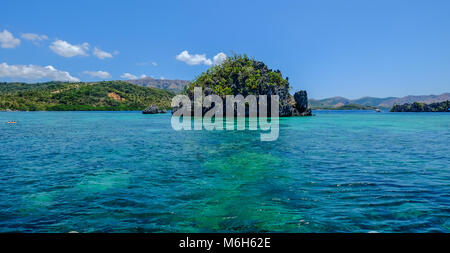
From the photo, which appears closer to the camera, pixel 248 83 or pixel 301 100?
pixel 248 83

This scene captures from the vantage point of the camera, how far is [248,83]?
119438mm

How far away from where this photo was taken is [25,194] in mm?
12125

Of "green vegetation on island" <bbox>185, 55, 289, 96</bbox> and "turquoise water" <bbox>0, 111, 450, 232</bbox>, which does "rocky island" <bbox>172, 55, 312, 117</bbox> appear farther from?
"turquoise water" <bbox>0, 111, 450, 232</bbox>

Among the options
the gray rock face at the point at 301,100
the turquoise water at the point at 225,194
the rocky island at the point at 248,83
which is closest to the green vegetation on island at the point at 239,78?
the rocky island at the point at 248,83

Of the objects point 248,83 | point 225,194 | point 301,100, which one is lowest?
point 225,194

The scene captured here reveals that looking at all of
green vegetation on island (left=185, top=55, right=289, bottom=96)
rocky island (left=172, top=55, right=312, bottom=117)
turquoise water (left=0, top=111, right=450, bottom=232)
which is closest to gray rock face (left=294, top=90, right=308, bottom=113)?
rocky island (left=172, top=55, right=312, bottom=117)

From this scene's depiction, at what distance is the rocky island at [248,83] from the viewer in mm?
120188

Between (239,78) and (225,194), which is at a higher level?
(239,78)

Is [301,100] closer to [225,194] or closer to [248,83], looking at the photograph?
[248,83]

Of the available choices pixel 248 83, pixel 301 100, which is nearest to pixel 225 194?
pixel 248 83

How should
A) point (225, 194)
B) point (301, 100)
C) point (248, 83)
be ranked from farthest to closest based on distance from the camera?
point (301, 100) → point (248, 83) → point (225, 194)

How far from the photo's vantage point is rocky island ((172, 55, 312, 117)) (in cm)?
12019
